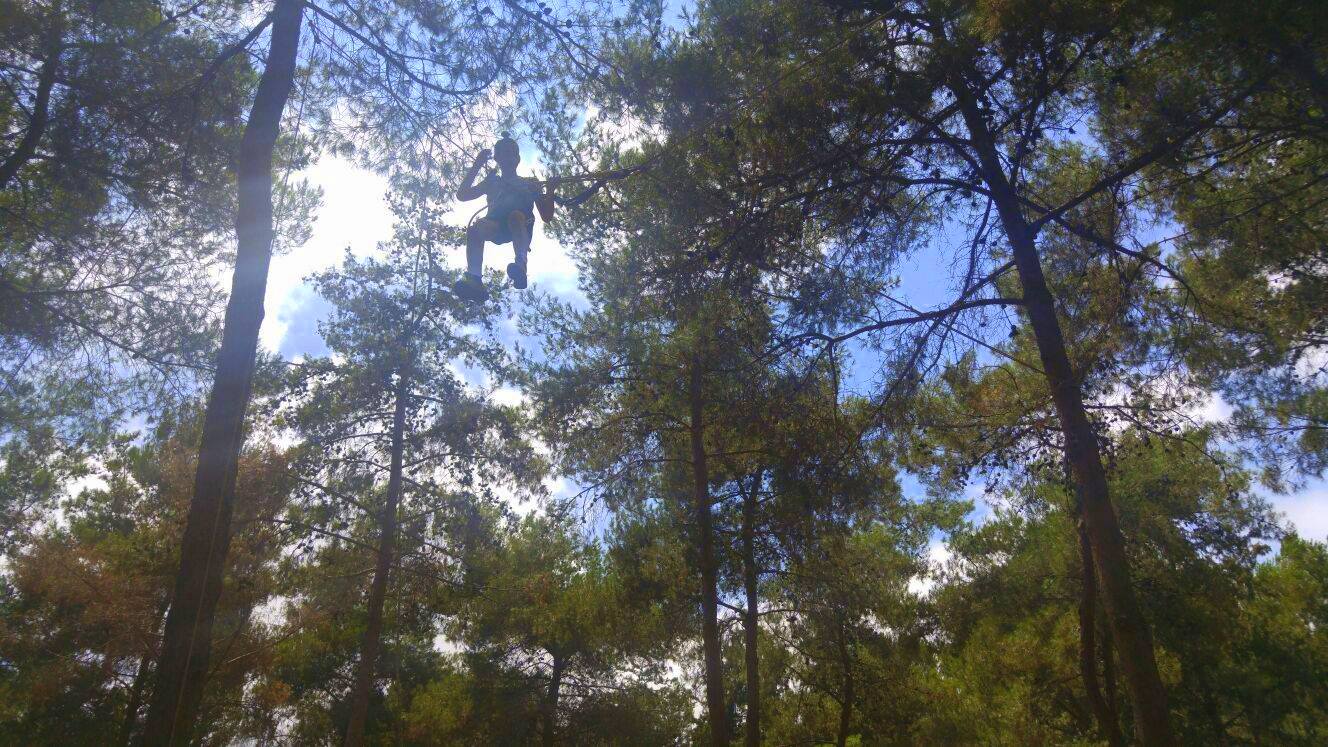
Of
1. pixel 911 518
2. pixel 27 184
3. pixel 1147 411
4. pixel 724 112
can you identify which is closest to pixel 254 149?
pixel 724 112

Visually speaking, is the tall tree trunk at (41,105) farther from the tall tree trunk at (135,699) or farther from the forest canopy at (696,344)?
the tall tree trunk at (135,699)

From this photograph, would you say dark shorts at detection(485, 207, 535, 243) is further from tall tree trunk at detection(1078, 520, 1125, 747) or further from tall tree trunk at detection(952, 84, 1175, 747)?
tall tree trunk at detection(1078, 520, 1125, 747)

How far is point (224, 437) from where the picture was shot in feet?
11.5

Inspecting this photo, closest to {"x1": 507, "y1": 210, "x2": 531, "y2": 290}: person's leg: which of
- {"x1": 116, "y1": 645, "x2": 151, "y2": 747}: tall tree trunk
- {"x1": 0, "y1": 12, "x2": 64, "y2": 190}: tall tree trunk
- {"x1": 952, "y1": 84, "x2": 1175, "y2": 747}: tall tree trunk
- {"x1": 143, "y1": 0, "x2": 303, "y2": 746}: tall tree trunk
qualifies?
{"x1": 143, "y1": 0, "x2": 303, "y2": 746}: tall tree trunk

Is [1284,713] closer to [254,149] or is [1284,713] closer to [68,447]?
[254,149]

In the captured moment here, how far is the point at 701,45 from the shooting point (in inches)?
211

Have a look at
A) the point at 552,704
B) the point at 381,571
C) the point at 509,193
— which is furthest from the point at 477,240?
the point at 552,704

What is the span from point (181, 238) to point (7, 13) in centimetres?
207

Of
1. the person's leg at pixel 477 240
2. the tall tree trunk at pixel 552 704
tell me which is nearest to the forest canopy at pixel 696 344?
the person's leg at pixel 477 240

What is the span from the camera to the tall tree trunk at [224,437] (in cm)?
313

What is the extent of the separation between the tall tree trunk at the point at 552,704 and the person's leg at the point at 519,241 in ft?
45.0

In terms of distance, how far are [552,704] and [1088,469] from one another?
14062mm

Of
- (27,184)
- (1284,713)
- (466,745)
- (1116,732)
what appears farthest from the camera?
(466,745)

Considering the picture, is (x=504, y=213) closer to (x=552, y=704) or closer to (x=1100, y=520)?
(x=1100, y=520)
